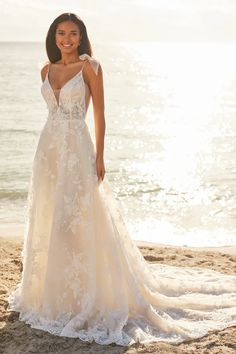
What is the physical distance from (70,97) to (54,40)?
1.74 ft

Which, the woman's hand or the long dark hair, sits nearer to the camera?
the long dark hair

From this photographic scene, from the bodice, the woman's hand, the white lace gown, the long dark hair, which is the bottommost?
the white lace gown

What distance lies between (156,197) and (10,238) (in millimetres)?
4062

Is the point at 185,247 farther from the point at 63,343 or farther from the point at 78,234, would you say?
the point at 63,343

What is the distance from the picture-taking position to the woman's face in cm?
486

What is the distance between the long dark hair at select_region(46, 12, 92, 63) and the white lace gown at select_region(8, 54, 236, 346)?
11 cm

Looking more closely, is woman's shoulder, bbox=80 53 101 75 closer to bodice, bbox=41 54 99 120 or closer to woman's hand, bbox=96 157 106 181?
bodice, bbox=41 54 99 120

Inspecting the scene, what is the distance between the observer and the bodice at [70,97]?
4844 millimetres

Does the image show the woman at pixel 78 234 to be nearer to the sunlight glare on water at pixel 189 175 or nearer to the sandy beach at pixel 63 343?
the sandy beach at pixel 63 343

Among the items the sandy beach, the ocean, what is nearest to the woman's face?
the ocean

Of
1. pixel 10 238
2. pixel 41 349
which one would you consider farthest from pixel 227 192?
pixel 41 349

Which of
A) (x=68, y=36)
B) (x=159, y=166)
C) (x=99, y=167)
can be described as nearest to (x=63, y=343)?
(x=99, y=167)

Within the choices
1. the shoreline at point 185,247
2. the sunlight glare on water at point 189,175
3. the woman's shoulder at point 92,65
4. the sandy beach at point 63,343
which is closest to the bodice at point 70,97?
the woman's shoulder at point 92,65

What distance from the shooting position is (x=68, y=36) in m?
4.89
